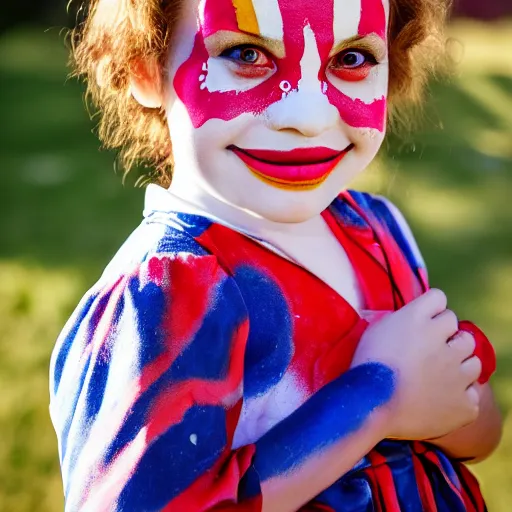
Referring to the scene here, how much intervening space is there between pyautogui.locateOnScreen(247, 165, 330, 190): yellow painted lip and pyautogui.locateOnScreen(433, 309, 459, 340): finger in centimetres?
27

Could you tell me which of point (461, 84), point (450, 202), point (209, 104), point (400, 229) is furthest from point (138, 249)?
point (461, 84)

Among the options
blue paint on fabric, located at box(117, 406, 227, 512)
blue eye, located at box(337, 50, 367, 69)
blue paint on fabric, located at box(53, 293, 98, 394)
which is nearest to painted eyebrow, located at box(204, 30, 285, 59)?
blue eye, located at box(337, 50, 367, 69)

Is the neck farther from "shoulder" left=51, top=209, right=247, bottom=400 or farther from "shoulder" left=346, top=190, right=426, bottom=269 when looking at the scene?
"shoulder" left=346, top=190, right=426, bottom=269

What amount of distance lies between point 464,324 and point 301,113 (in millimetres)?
472

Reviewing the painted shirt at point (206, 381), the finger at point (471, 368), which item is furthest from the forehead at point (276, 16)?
the finger at point (471, 368)

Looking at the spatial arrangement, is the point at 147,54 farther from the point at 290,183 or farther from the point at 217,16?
the point at 290,183

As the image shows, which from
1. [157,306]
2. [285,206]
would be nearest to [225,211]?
[285,206]

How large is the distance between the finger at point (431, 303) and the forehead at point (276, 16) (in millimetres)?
396

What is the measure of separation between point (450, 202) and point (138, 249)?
301 cm

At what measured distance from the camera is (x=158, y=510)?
1283 millimetres

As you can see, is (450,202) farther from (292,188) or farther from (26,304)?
(292,188)

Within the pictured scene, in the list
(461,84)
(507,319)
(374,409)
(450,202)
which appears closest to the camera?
(374,409)

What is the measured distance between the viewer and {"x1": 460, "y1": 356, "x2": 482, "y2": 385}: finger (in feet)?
4.97

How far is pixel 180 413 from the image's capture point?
1301 millimetres
